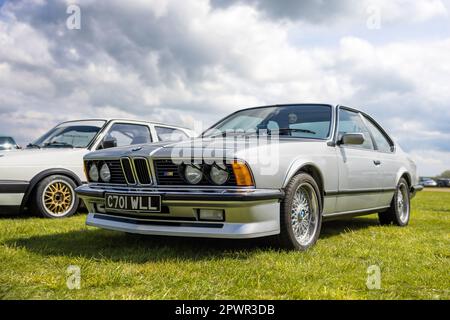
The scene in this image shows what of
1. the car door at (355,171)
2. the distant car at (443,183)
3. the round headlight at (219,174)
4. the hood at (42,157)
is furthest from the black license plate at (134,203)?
the distant car at (443,183)

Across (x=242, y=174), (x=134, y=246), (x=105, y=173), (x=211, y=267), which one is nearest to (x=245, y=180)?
(x=242, y=174)

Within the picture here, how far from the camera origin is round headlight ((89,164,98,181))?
4.49 m

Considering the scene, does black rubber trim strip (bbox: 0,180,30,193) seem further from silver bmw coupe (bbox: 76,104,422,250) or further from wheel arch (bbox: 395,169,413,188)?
wheel arch (bbox: 395,169,413,188)

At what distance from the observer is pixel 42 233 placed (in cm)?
489

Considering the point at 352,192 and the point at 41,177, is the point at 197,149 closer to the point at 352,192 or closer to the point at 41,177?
the point at 352,192

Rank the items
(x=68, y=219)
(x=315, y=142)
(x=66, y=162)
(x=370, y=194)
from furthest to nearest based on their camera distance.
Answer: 1. (x=66, y=162)
2. (x=68, y=219)
3. (x=370, y=194)
4. (x=315, y=142)

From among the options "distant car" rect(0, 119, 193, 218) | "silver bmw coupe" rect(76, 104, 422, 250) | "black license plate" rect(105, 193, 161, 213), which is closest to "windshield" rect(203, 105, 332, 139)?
"silver bmw coupe" rect(76, 104, 422, 250)

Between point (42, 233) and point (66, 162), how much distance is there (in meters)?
1.94

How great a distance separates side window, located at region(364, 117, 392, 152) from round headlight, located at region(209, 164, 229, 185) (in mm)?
2939

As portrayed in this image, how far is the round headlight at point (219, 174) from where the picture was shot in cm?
361

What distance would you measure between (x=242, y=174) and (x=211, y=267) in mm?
714
